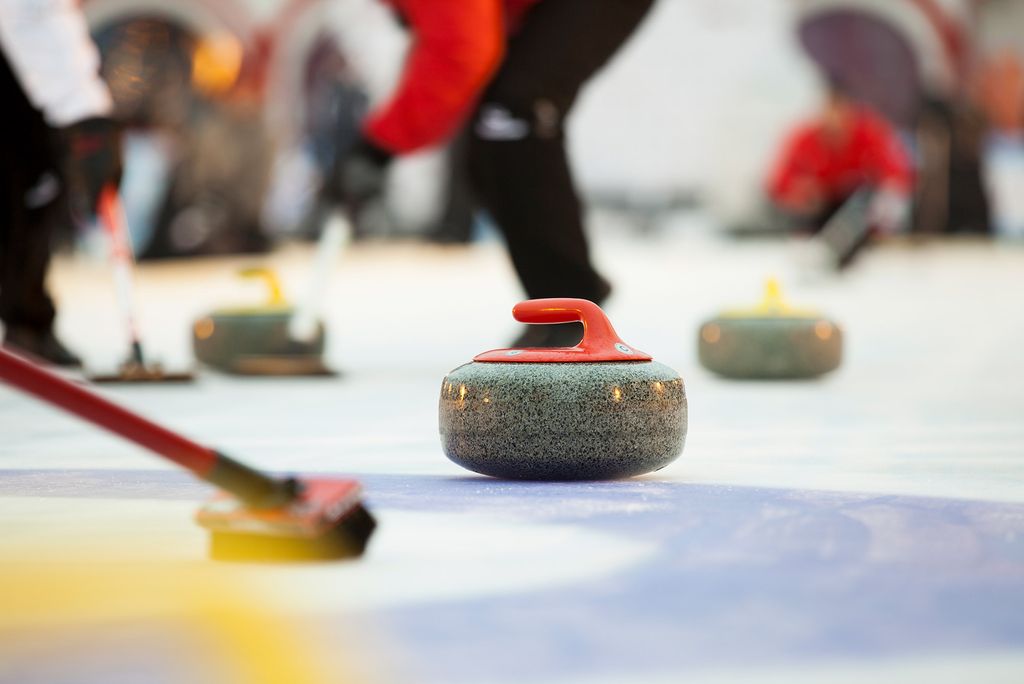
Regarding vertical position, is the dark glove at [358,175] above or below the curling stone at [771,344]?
above

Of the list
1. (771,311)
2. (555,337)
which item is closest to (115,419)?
(555,337)

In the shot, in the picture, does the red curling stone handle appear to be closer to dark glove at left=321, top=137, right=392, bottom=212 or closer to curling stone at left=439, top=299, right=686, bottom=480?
curling stone at left=439, top=299, right=686, bottom=480

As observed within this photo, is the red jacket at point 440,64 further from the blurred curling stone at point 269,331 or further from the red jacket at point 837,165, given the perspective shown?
the red jacket at point 837,165

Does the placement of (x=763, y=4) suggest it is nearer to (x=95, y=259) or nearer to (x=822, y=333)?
(x=95, y=259)

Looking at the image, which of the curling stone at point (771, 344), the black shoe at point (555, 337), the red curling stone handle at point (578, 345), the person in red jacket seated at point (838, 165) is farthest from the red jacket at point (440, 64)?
the person in red jacket seated at point (838, 165)

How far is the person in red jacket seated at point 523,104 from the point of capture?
280 cm

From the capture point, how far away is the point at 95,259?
12.0 meters

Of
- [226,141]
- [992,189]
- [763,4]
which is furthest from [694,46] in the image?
[226,141]

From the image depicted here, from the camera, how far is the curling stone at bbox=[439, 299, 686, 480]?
5.27 feet

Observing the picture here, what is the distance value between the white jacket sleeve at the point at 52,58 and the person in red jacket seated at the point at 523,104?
25.5 inches

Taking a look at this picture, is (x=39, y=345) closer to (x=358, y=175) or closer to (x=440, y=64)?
(x=358, y=175)

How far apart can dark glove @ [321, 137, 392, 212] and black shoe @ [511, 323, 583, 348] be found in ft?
1.73

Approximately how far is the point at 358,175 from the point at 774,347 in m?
0.93

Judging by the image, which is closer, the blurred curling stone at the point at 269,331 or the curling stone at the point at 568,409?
the curling stone at the point at 568,409
